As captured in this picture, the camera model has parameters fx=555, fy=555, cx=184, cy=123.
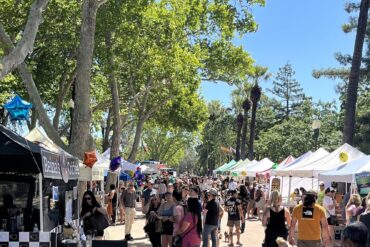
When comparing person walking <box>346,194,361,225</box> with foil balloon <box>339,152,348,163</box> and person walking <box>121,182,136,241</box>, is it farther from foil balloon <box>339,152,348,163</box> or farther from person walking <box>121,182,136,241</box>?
person walking <box>121,182,136,241</box>

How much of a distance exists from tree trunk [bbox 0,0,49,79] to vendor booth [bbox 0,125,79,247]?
174cm

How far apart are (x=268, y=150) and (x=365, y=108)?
96.2 feet

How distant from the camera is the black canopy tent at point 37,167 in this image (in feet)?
25.6

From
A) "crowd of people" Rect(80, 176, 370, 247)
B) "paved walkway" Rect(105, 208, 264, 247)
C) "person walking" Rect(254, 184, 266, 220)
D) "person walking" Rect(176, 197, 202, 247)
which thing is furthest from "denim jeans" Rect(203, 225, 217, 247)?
"person walking" Rect(254, 184, 266, 220)

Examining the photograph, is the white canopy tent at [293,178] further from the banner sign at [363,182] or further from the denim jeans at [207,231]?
the denim jeans at [207,231]

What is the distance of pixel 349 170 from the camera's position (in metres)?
14.6

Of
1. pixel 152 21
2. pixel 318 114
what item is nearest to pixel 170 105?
pixel 152 21

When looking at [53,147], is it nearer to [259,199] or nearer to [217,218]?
[217,218]

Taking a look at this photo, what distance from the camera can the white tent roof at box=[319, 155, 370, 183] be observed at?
46.3ft

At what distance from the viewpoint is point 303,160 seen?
68.1 feet

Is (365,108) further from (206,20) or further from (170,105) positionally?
(206,20)

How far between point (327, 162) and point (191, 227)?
33.4 ft

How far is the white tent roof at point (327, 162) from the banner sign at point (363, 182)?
3.86 metres

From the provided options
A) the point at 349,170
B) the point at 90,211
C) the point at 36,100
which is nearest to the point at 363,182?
the point at 349,170
